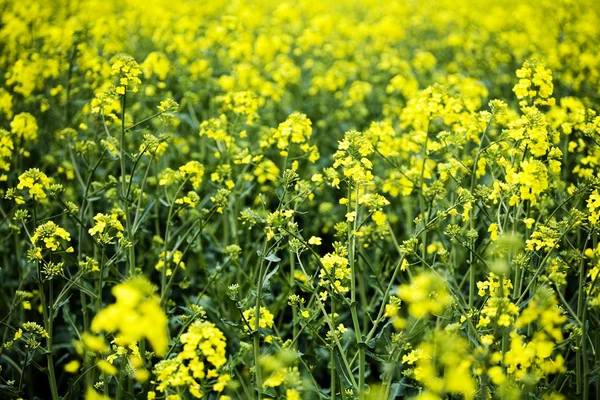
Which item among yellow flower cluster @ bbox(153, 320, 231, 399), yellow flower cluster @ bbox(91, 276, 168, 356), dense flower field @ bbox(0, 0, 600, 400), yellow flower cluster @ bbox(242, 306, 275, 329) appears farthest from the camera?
yellow flower cluster @ bbox(242, 306, 275, 329)

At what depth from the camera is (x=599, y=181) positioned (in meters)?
3.20

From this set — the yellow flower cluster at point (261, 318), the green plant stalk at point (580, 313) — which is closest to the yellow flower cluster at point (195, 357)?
the yellow flower cluster at point (261, 318)

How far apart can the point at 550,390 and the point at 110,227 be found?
8.53ft

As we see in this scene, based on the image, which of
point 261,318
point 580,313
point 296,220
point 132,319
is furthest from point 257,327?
point 296,220

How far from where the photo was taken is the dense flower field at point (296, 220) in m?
2.97

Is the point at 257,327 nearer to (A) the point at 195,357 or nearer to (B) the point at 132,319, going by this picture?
(A) the point at 195,357

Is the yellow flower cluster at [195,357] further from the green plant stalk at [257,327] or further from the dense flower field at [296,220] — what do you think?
the green plant stalk at [257,327]

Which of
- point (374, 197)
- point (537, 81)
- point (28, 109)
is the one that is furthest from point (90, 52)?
point (537, 81)

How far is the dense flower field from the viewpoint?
297cm

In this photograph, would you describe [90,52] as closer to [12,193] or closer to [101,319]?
[12,193]

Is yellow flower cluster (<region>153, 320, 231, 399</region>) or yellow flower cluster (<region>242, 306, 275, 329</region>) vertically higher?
yellow flower cluster (<region>153, 320, 231, 399</region>)

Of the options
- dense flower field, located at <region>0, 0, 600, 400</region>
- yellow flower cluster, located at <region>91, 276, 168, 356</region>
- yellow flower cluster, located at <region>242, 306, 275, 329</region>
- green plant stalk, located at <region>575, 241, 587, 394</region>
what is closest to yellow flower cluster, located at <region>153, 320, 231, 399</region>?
dense flower field, located at <region>0, 0, 600, 400</region>

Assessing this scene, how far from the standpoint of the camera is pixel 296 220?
550 cm

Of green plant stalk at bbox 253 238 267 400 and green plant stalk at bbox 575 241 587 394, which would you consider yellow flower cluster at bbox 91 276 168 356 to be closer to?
green plant stalk at bbox 253 238 267 400
